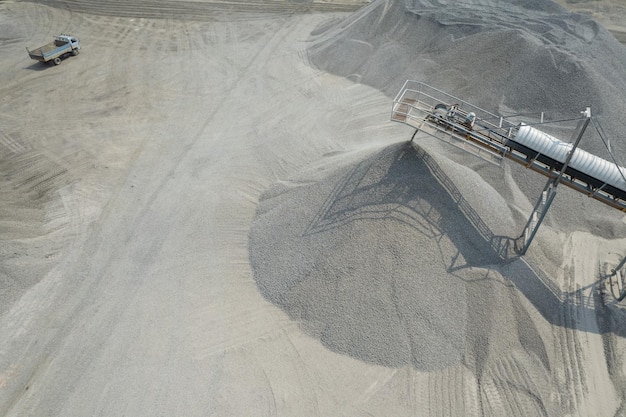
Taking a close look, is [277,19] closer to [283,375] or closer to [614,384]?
[283,375]

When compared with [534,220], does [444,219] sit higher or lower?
higher

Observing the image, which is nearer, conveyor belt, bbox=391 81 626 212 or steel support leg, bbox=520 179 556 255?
conveyor belt, bbox=391 81 626 212

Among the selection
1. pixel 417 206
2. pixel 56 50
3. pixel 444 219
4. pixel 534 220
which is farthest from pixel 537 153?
pixel 56 50

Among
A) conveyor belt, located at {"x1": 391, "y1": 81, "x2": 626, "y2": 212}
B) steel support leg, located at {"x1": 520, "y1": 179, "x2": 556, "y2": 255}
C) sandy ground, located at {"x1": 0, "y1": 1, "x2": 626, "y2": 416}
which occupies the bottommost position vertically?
sandy ground, located at {"x1": 0, "y1": 1, "x2": 626, "y2": 416}

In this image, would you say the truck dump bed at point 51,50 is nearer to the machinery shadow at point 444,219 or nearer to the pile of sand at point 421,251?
the pile of sand at point 421,251

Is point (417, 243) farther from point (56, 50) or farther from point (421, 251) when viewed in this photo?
point (56, 50)

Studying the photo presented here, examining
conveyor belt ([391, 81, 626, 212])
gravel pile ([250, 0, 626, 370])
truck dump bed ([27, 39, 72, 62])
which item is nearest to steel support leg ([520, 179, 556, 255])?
gravel pile ([250, 0, 626, 370])

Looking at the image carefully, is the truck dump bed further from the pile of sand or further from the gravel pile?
the gravel pile
